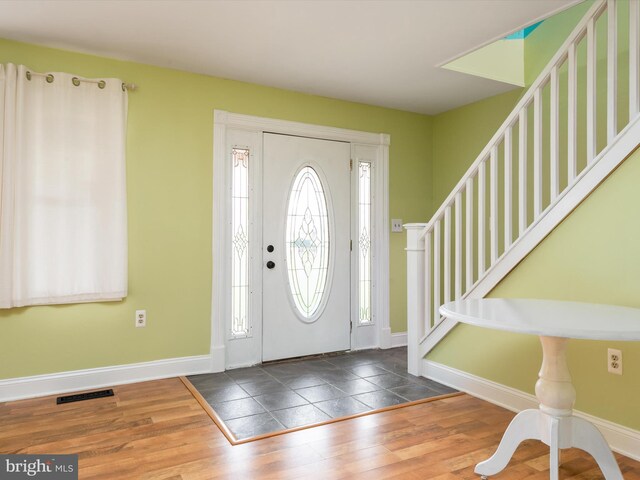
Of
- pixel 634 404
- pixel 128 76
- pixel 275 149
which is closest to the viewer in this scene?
pixel 634 404

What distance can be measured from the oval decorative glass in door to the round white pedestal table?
204 cm

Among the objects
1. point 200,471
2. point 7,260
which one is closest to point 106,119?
point 7,260

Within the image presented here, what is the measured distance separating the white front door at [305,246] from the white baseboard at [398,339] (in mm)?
506

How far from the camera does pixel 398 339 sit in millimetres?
4402

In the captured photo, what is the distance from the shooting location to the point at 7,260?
2.81 metres

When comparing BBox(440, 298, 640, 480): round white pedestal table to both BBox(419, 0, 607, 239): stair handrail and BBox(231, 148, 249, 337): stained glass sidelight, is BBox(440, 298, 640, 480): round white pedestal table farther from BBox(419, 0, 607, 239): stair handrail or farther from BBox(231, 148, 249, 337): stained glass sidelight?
BBox(231, 148, 249, 337): stained glass sidelight

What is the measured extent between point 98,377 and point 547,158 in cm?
370

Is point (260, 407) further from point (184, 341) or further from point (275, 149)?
point (275, 149)

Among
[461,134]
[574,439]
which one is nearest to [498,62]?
[461,134]

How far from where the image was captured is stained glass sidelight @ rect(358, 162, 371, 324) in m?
4.24

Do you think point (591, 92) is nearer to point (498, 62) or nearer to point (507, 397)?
point (498, 62)

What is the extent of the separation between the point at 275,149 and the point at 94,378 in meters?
2.21

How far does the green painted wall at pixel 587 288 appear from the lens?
2.17 meters

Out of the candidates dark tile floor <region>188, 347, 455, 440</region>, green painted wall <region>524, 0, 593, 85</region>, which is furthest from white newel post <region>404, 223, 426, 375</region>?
green painted wall <region>524, 0, 593, 85</region>
